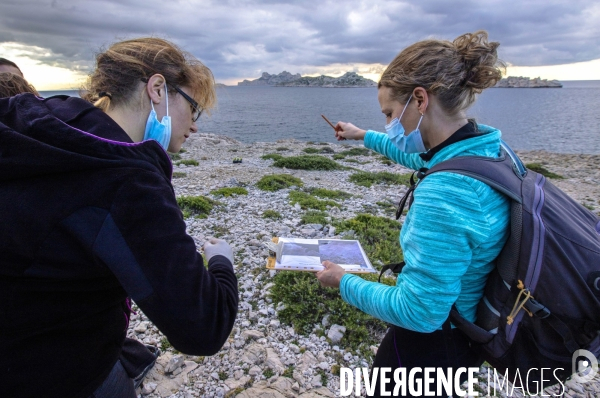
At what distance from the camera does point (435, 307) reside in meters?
2.13

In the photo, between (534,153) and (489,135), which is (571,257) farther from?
(534,153)

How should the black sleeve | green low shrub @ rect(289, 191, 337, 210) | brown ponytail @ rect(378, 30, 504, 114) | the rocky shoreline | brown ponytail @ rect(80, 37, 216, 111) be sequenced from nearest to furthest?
Result: the black sleeve < brown ponytail @ rect(80, 37, 216, 111) < brown ponytail @ rect(378, 30, 504, 114) < the rocky shoreline < green low shrub @ rect(289, 191, 337, 210)

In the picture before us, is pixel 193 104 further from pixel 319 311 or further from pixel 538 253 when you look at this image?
pixel 319 311

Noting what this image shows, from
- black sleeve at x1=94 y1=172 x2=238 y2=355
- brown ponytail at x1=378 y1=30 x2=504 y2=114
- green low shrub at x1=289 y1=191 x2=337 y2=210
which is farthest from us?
green low shrub at x1=289 y1=191 x2=337 y2=210

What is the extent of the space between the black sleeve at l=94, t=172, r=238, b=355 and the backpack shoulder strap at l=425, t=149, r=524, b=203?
4.89 feet

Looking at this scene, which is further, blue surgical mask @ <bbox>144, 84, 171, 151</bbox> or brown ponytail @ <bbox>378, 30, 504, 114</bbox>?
brown ponytail @ <bbox>378, 30, 504, 114</bbox>

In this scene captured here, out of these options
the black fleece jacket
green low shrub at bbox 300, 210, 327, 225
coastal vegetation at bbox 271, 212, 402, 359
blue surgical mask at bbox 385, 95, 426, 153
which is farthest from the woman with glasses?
green low shrub at bbox 300, 210, 327, 225

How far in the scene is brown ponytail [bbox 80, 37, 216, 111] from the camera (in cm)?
218

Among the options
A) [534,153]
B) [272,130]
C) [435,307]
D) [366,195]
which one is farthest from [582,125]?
[435,307]

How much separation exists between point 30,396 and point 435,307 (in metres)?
2.28

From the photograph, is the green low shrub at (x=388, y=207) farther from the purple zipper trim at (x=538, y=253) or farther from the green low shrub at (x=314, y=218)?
the purple zipper trim at (x=538, y=253)

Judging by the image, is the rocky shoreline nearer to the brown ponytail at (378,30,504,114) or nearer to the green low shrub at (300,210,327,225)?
the green low shrub at (300,210,327,225)

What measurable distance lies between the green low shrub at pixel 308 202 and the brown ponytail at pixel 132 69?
8.00 metres

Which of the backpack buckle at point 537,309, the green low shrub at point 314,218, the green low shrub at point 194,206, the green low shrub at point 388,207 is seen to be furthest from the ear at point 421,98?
the green low shrub at point 388,207
